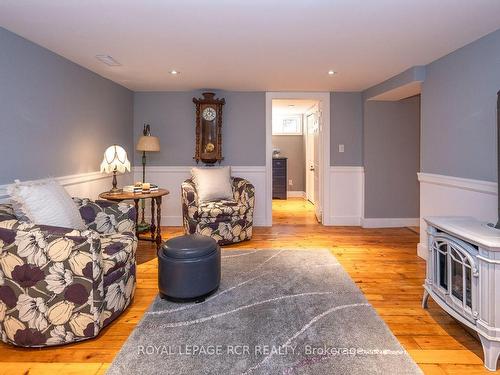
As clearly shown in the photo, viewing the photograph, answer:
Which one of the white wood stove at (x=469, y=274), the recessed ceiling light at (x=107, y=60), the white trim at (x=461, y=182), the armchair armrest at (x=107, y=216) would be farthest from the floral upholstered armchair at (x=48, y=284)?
the white trim at (x=461, y=182)

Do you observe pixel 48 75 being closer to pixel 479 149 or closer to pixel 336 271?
pixel 336 271

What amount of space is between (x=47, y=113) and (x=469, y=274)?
3501mm

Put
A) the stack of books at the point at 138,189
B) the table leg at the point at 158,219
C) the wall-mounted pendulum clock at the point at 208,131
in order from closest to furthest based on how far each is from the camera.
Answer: the stack of books at the point at 138,189 → the table leg at the point at 158,219 → the wall-mounted pendulum clock at the point at 208,131

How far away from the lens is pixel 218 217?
3.99m

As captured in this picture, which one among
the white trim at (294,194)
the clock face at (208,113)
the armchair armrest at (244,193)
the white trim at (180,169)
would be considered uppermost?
the clock face at (208,113)

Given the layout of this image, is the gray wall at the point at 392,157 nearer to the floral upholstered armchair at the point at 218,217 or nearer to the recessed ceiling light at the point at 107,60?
the floral upholstered armchair at the point at 218,217

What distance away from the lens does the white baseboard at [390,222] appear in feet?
16.7

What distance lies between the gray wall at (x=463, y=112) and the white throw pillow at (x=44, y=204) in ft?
10.5

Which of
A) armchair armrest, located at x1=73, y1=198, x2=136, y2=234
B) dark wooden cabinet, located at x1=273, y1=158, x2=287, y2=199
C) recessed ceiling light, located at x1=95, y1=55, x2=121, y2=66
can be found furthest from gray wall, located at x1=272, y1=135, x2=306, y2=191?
armchair armrest, located at x1=73, y1=198, x2=136, y2=234

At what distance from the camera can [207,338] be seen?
1994 millimetres

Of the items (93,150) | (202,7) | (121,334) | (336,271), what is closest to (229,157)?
(93,150)

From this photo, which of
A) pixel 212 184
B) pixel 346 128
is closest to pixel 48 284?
pixel 212 184

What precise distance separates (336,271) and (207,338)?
157cm

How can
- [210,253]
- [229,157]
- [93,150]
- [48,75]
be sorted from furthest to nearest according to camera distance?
[229,157], [93,150], [48,75], [210,253]
